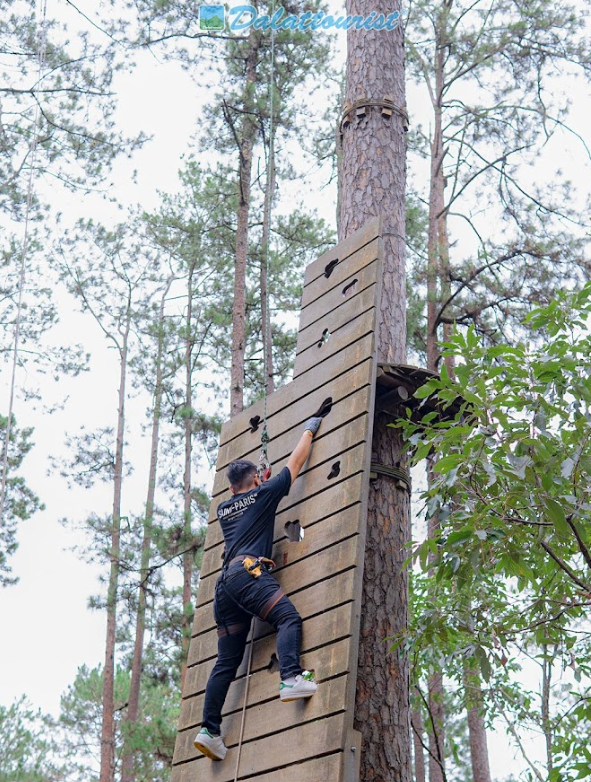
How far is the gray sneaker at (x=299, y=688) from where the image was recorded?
347 cm

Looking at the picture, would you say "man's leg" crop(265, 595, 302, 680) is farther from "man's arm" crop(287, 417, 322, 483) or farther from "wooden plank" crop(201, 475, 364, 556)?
"man's arm" crop(287, 417, 322, 483)

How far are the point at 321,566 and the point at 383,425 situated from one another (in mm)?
991

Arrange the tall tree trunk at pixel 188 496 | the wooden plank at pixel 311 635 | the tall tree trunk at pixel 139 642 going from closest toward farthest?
the wooden plank at pixel 311 635
the tall tree trunk at pixel 188 496
the tall tree trunk at pixel 139 642

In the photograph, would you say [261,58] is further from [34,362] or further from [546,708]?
[546,708]

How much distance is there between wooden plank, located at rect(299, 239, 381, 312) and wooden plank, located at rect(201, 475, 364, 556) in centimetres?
110

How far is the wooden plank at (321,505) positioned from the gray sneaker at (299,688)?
67 cm

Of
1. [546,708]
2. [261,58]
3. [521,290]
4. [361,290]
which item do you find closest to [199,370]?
[261,58]

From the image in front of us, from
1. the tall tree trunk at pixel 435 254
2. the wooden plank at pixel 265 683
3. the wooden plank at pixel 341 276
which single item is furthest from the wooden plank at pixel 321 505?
the tall tree trunk at pixel 435 254

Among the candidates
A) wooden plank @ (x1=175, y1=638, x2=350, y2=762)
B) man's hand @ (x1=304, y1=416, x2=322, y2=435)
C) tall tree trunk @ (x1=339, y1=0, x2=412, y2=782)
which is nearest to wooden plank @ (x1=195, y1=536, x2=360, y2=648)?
wooden plank @ (x1=175, y1=638, x2=350, y2=762)

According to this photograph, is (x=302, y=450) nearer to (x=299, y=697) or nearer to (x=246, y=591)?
(x=246, y=591)

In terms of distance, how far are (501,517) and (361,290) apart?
126cm

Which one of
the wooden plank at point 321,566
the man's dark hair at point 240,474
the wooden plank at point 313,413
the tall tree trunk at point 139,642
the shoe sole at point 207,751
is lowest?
the shoe sole at point 207,751

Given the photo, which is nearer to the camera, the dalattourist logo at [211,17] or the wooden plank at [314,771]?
the wooden plank at [314,771]

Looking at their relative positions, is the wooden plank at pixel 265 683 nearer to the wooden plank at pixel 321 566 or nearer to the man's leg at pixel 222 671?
the man's leg at pixel 222 671
